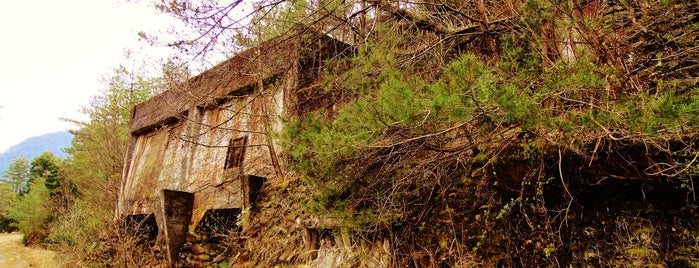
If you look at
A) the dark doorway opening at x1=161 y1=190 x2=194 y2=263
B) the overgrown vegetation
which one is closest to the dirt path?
the dark doorway opening at x1=161 y1=190 x2=194 y2=263

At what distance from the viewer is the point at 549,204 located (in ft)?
9.75

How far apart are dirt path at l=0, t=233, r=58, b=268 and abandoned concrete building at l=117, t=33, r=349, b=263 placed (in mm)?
5783

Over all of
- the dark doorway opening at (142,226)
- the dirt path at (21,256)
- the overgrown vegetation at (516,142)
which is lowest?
the dirt path at (21,256)

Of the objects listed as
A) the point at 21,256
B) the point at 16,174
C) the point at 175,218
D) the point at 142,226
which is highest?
the point at 16,174

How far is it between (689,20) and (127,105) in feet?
54.5

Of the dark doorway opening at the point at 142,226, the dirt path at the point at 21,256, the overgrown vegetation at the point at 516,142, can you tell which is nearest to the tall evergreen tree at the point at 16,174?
the dirt path at the point at 21,256

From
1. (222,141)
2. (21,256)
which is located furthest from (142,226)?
(21,256)

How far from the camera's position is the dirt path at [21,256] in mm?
12711

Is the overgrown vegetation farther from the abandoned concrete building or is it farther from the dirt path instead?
the dirt path

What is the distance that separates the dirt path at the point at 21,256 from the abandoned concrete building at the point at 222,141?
19.0 ft

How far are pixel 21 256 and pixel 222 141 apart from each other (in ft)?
42.4

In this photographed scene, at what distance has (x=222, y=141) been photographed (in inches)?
294

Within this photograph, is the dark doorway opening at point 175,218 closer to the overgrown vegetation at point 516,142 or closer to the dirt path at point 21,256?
the overgrown vegetation at point 516,142

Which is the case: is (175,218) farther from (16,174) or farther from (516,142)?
(16,174)
